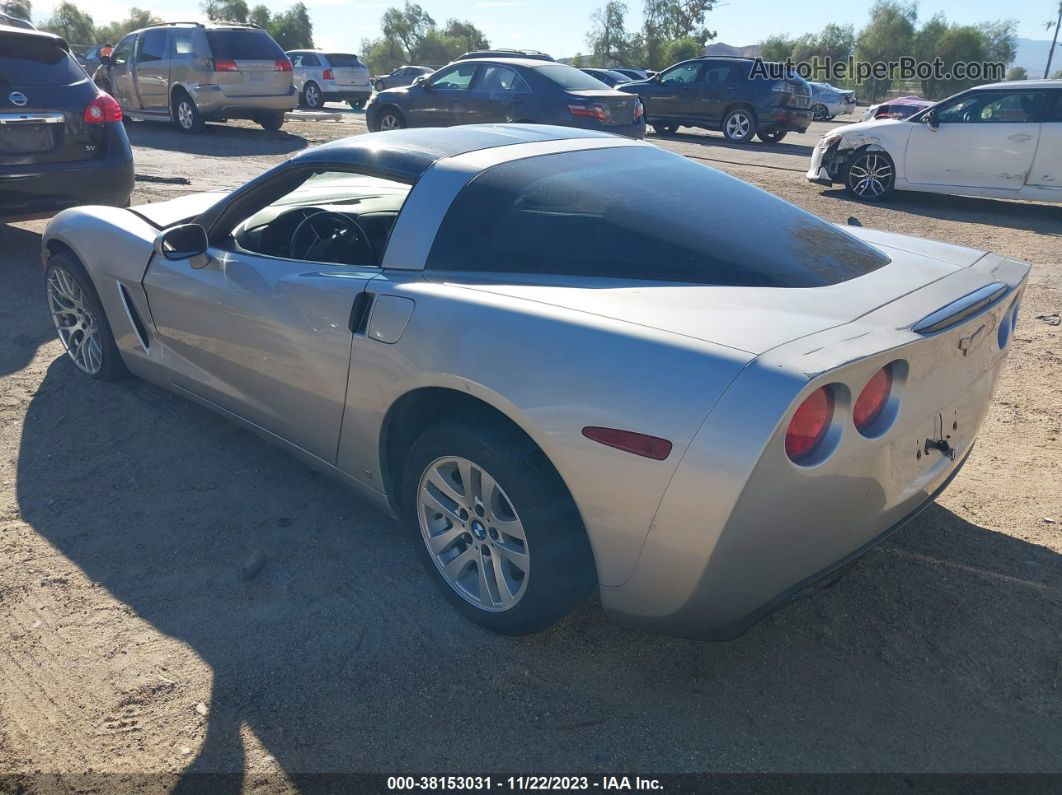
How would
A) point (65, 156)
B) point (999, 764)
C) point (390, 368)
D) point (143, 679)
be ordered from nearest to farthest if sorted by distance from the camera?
point (999, 764) → point (143, 679) → point (390, 368) → point (65, 156)

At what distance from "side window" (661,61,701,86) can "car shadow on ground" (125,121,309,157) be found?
811 cm

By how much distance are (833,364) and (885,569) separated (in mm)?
1344

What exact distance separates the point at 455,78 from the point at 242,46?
13.0 feet

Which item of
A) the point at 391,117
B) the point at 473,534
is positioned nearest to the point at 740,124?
the point at 391,117

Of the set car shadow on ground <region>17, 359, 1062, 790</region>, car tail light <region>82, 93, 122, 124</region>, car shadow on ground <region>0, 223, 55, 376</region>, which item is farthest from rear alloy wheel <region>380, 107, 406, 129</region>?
car shadow on ground <region>17, 359, 1062, 790</region>

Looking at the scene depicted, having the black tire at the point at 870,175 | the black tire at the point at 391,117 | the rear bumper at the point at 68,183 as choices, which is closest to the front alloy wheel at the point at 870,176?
the black tire at the point at 870,175

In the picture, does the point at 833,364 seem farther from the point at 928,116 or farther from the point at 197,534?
the point at 928,116

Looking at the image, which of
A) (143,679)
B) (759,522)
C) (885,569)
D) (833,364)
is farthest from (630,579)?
(143,679)

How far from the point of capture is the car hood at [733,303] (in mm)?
2219

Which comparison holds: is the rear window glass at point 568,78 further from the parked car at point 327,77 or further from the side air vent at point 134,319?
the parked car at point 327,77

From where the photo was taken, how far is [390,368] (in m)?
2.75

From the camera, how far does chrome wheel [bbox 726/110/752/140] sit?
1766 centimetres

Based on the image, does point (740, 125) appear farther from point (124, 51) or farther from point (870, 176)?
point (124, 51)

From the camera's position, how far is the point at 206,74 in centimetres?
1458
